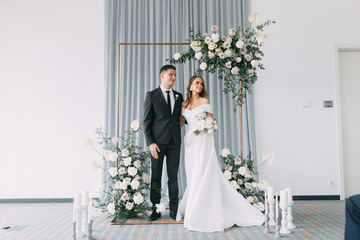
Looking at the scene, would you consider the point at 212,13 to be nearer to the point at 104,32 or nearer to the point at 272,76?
the point at 272,76

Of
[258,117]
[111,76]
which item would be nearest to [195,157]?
[258,117]

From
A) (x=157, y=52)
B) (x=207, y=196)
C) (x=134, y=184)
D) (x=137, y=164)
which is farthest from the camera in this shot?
(x=157, y=52)

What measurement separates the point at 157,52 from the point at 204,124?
75.8 inches

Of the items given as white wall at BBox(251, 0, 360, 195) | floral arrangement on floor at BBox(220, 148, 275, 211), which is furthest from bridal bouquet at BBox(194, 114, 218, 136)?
white wall at BBox(251, 0, 360, 195)

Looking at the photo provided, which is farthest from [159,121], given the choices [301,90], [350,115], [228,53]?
[350,115]

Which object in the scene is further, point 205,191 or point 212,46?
point 212,46

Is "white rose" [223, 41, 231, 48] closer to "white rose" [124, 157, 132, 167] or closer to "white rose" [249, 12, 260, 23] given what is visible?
"white rose" [249, 12, 260, 23]

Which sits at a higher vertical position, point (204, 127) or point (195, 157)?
point (204, 127)

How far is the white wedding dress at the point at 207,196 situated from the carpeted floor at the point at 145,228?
0.37ft

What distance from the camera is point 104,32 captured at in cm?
459

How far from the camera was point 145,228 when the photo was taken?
117 inches

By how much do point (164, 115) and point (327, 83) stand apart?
297 centimetres

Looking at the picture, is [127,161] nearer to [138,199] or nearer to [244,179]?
[138,199]

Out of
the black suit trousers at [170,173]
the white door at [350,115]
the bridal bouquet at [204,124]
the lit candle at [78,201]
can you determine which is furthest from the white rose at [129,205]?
the white door at [350,115]
